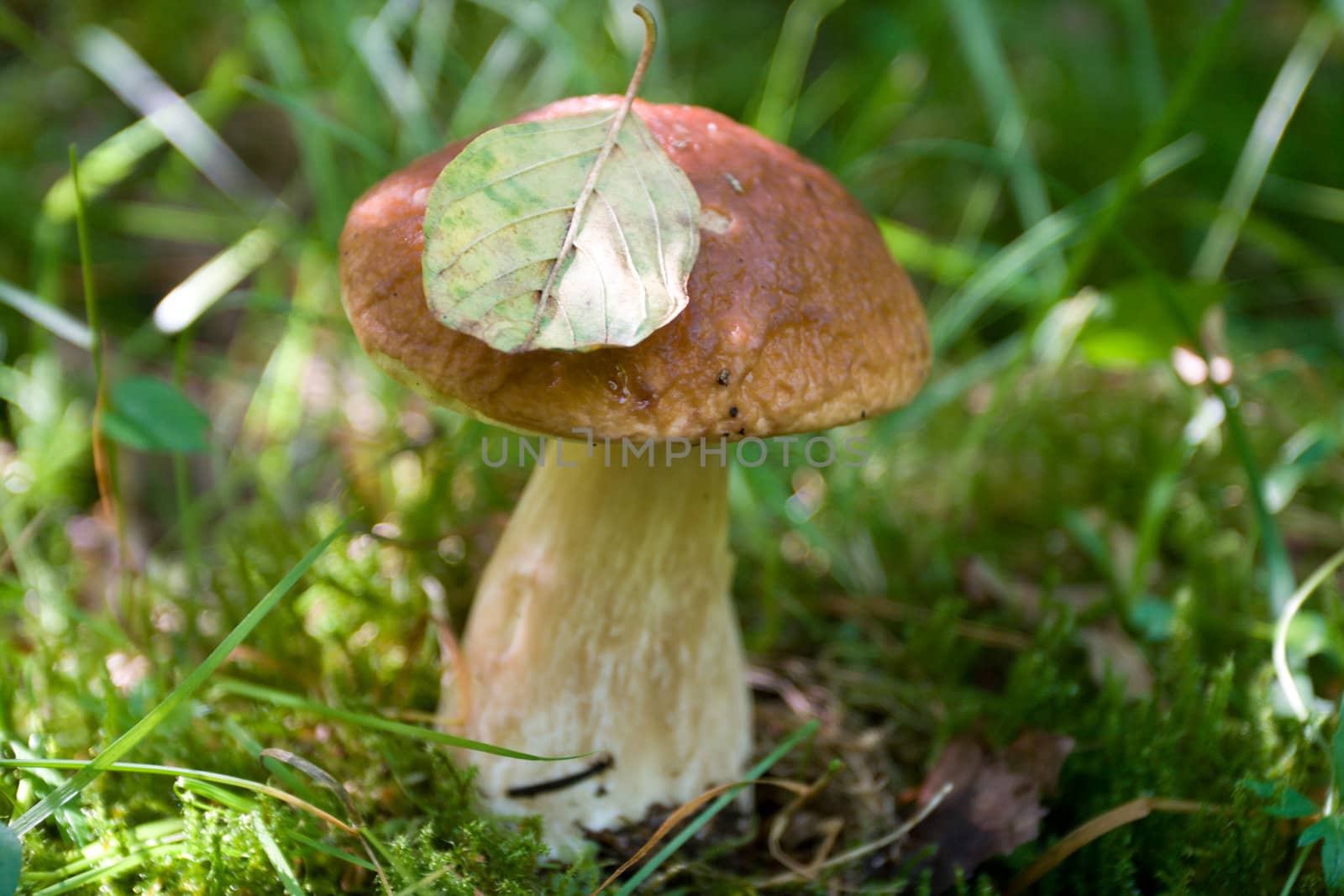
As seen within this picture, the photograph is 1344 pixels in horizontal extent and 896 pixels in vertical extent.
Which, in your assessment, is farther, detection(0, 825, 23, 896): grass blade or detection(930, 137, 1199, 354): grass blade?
detection(930, 137, 1199, 354): grass blade

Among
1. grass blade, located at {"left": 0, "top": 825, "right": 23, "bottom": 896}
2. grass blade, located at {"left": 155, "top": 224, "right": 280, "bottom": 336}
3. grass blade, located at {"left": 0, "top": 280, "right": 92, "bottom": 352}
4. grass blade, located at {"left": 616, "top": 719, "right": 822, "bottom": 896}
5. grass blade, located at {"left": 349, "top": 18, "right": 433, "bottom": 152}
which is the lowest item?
grass blade, located at {"left": 616, "top": 719, "right": 822, "bottom": 896}

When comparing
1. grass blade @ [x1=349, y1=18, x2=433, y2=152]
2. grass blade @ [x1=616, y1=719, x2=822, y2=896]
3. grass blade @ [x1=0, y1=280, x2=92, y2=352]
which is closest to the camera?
grass blade @ [x1=616, y1=719, x2=822, y2=896]

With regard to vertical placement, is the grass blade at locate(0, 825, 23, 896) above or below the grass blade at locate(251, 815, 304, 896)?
above

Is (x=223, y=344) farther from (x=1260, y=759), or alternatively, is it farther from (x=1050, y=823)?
(x=1260, y=759)

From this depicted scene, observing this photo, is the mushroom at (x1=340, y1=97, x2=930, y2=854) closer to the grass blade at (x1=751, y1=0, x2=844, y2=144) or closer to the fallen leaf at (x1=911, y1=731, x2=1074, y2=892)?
the fallen leaf at (x1=911, y1=731, x2=1074, y2=892)

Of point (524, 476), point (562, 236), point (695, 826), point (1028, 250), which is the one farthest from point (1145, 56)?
point (695, 826)

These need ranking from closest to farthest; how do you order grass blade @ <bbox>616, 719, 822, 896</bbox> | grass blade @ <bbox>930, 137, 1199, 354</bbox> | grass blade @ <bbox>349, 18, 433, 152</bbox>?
grass blade @ <bbox>616, 719, 822, 896</bbox> → grass blade @ <bbox>930, 137, 1199, 354</bbox> → grass blade @ <bbox>349, 18, 433, 152</bbox>

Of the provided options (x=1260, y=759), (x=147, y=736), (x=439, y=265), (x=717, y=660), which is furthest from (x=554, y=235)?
(x=1260, y=759)

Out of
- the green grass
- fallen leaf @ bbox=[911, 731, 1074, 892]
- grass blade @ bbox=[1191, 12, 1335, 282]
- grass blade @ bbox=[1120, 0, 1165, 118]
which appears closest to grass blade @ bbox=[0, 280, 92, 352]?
the green grass

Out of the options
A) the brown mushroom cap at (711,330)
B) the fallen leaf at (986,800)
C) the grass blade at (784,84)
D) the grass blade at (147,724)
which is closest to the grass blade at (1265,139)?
the grass blade at (784,84)
